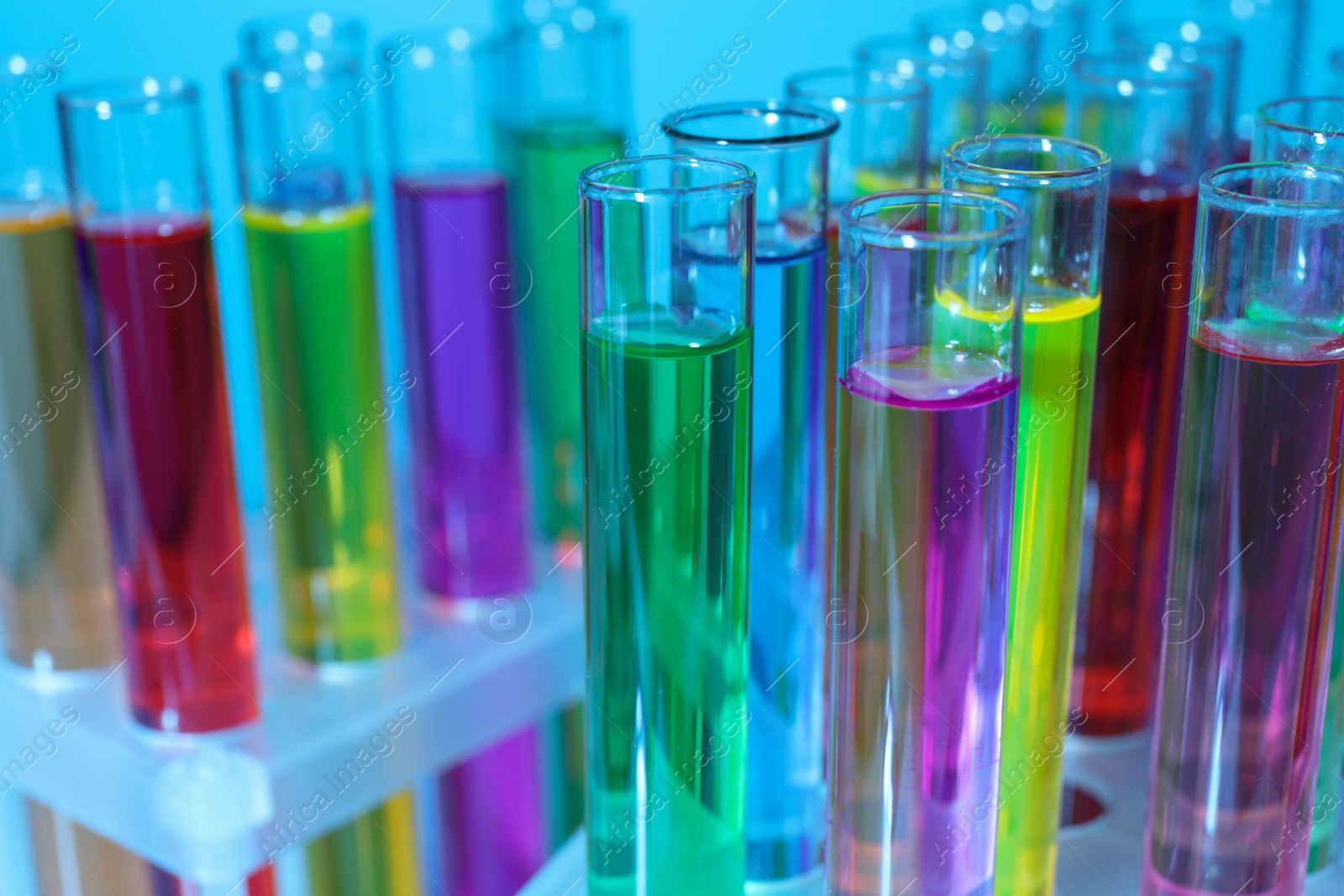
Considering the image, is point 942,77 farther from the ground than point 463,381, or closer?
farther from the ground

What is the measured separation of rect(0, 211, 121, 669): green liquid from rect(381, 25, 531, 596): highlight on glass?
22 cm

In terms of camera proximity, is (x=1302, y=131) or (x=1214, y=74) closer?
(x=1302, y=131)

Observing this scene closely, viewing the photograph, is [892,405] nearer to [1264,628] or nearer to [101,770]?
[1264,628]

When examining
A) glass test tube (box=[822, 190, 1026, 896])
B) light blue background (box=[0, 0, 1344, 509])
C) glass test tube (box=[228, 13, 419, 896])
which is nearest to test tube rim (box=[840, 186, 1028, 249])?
glass test tube (box=[822, 190, 1026, 896])

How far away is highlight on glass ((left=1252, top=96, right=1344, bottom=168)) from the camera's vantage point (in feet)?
2.39

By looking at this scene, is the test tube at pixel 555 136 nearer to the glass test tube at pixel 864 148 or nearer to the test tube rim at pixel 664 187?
the glass test tube at pixel 864 148

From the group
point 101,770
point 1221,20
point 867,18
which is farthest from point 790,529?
point 867,18

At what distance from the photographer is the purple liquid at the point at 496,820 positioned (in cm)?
97

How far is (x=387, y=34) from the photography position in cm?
Result: 137

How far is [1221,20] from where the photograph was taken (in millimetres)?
1223

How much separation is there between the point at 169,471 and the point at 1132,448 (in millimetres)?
582

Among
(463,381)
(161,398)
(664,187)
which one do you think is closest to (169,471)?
(161,398)

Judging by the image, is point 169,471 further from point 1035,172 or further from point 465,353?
point 1035,172

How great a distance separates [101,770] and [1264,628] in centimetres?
70
